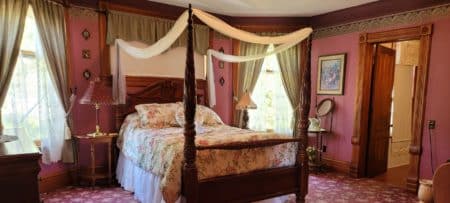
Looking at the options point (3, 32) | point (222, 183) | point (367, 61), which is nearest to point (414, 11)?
point (367, 61)

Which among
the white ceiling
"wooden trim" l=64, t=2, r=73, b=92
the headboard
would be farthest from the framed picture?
"wooden trim" l=64, t=2, r=73, b=92

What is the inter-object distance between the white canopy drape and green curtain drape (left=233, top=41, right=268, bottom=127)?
589 millimetres

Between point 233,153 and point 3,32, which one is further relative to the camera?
point 3,32

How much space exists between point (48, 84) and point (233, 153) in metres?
2.49

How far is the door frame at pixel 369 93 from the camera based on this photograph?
378 cm

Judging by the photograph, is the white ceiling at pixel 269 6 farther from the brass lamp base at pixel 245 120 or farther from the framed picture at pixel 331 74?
the brass lamp base at pixel 245 120

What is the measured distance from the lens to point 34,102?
3.47 meters

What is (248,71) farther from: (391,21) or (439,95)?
(439,95)

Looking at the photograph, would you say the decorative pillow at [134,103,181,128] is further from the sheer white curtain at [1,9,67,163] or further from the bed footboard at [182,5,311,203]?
the bed footboard at [182,5,311,203]

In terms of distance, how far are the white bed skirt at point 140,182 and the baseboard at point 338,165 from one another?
5.61ft

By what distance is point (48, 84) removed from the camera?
140 inches

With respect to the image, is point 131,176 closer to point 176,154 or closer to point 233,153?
point 176,154

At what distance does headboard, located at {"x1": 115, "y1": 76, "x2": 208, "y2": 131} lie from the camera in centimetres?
418

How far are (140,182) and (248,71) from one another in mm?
2735
